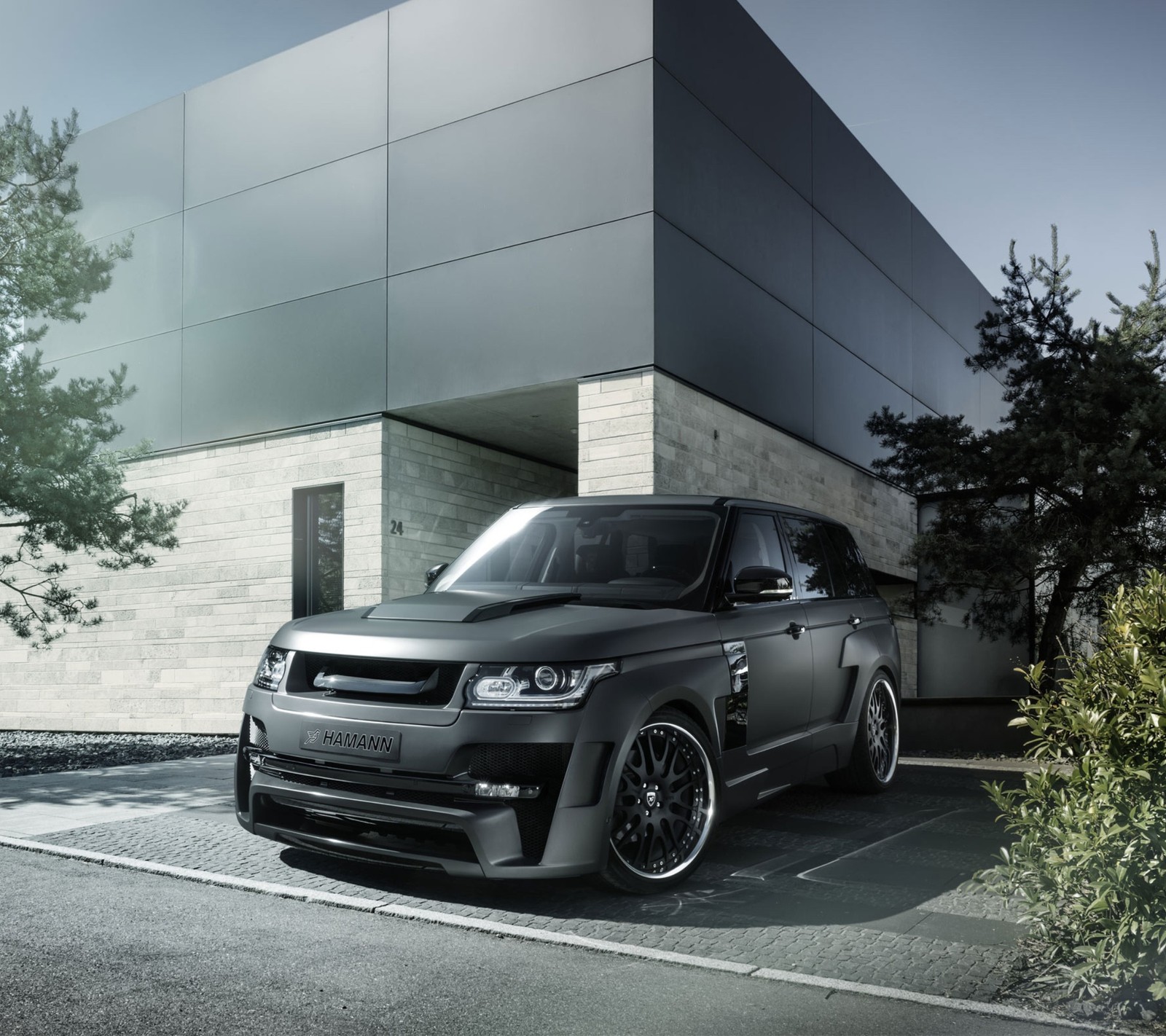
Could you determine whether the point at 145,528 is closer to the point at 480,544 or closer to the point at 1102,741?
the point at 480,544

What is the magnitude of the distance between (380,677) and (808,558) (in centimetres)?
317

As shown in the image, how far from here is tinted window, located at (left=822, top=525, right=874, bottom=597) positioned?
24.9ft

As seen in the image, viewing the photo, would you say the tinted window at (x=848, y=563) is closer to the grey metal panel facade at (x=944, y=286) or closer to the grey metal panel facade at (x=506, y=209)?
the grey metal panel facade at (x=506, y=209)

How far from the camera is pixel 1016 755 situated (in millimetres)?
13062

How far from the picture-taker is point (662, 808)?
5121 millimetres

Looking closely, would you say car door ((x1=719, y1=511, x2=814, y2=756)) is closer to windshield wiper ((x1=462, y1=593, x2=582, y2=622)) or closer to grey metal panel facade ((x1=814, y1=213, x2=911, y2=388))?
windshield wiper ((x1=462, y1=593, x2=582, y2=622))

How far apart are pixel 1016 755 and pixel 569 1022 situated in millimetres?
10839

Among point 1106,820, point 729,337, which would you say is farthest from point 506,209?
point 1106,820

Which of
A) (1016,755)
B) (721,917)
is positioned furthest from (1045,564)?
(721,917)

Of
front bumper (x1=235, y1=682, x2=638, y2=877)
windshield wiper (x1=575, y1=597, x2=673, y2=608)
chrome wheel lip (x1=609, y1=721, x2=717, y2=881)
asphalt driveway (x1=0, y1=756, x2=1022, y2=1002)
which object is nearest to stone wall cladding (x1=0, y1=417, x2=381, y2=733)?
asphalt driveway (x1=0, y1=756, x2=1022, y2=1002)

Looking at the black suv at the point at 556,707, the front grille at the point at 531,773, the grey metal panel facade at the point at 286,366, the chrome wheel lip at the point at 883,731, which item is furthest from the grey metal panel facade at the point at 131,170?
the front grille at the point at 531,773

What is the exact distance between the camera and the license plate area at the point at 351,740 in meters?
4.77

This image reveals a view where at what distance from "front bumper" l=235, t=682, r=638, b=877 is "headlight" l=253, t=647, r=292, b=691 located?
691 mm

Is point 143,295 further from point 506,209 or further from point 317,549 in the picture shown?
point 506,209
